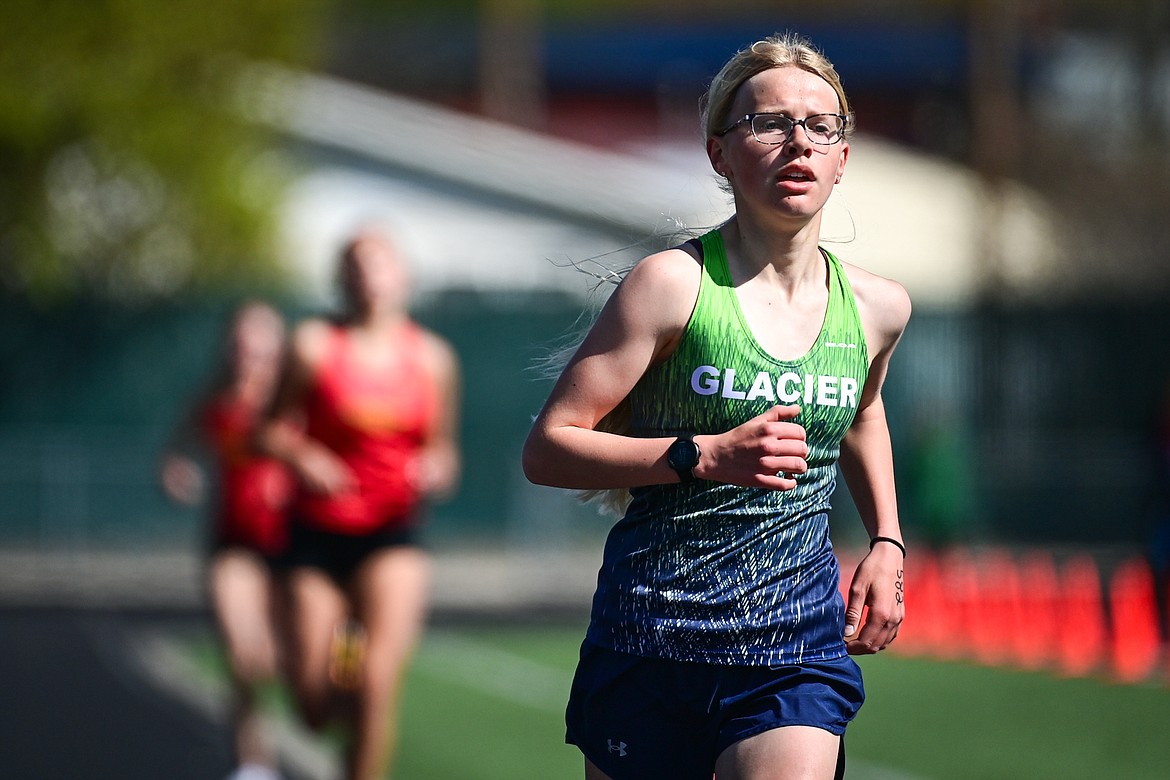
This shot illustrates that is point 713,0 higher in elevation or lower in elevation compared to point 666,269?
higher

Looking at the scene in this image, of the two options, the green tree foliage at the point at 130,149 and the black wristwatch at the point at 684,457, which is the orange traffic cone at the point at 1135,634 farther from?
the green tree foliage at the point at 130,149

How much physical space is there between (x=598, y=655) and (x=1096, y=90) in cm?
2786

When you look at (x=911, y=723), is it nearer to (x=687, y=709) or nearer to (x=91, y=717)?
(x=91, y=717)

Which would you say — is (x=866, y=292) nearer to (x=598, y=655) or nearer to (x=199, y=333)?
(x=598, y=655)

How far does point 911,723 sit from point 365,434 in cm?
460

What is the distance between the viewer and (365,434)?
7.72 m

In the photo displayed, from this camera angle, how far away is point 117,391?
23.7 m

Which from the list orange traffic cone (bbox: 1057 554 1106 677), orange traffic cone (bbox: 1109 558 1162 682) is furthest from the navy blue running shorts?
orange traffic cone (bbox: 1057 554 1106 677)

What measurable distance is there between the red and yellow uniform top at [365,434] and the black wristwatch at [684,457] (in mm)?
3764

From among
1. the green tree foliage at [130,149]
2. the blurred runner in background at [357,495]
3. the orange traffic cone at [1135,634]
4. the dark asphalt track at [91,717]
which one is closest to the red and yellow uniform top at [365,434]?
the blurred runner in background at [357,495]

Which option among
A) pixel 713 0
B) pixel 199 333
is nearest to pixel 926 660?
pixel 199 333

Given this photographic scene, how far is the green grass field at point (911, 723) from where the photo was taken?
30.1ft

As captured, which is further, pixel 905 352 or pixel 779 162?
pixel 905 352

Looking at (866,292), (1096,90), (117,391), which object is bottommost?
(866,292)
